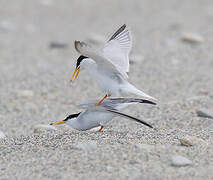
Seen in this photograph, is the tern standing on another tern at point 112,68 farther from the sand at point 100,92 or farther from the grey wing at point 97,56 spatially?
the sand at point 100,92

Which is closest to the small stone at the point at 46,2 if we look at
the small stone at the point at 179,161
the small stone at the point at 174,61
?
the small stone at the point at 174,61

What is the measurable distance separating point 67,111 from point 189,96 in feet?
4.44

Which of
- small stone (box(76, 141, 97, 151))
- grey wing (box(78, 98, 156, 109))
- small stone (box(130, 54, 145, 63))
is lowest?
small stone (box(76, 141, 97, 151))

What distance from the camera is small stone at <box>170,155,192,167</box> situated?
276 centimetres

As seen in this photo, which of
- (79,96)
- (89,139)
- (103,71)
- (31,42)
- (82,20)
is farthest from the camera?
(82,20)

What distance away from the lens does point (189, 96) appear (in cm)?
532

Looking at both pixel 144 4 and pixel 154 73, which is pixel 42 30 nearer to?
pixel 144 4

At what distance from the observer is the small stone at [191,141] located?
10.3 ft

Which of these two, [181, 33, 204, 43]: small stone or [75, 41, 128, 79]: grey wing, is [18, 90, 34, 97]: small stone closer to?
[75, 41, 128, 79]: grey wing

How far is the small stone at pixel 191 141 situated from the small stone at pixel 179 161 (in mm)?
339

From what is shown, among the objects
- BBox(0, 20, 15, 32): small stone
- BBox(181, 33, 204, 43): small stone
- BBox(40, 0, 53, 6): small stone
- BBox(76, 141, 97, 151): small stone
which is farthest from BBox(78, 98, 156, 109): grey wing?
BBox(40, 0, 53, 6): small stone

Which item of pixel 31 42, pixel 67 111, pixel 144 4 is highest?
pixel 144 4

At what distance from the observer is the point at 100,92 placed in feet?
18.8

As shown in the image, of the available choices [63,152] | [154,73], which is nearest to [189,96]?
[154,73]
